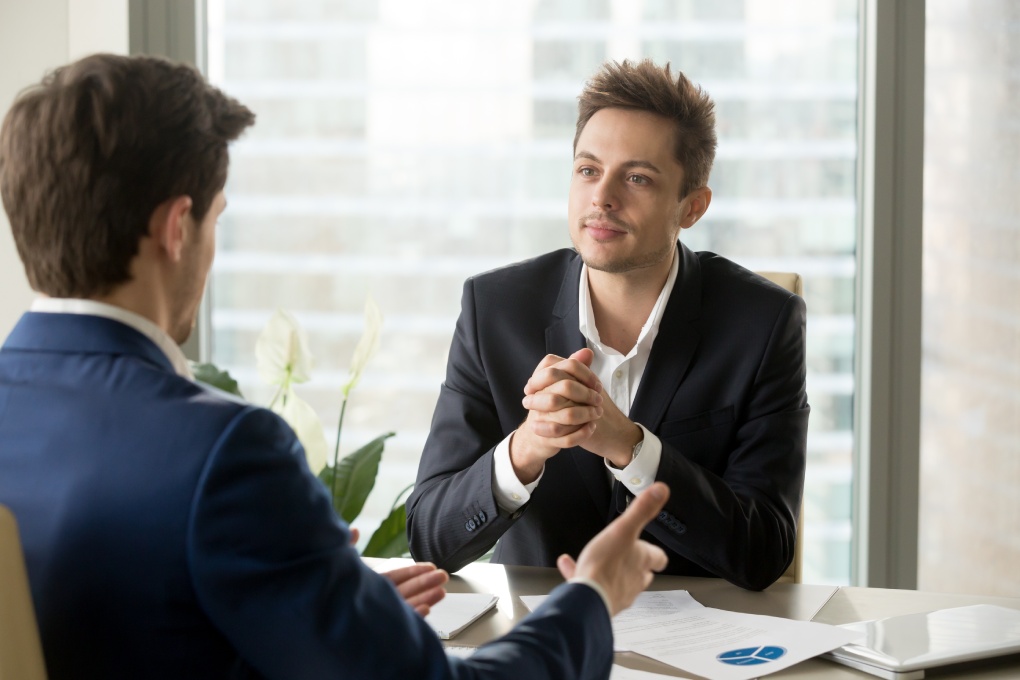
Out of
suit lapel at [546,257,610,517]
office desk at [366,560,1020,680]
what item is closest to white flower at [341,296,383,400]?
suit lapel at [546,257,610,517]

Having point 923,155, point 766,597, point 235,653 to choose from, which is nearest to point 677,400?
point 766,597

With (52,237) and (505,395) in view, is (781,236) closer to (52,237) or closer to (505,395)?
(505,395)

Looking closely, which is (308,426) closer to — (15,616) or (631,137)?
(631,137)

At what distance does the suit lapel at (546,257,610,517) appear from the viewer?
2.04 metres

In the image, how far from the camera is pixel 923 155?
10.2 feet

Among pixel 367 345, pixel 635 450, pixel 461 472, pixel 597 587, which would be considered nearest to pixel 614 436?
pixel 635 450

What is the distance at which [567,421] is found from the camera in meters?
1.74

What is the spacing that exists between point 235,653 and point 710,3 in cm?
275

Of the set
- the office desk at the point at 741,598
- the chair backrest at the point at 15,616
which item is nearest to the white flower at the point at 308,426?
the office desk at the point at 741,598

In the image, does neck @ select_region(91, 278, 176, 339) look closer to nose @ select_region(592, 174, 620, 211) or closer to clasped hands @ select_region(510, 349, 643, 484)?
clasped hands @ select_region(510, 349, 643, 484)

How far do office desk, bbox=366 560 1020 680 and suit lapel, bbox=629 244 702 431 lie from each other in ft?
1.34

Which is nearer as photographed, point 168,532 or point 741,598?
point 168,532

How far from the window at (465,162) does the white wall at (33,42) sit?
13.4 inches

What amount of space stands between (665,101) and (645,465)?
0.83 m
